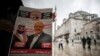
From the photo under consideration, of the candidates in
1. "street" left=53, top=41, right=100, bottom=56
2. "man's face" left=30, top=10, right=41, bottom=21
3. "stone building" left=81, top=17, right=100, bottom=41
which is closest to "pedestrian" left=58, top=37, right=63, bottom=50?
"street" left=53, top=41, right=100, bottom=56

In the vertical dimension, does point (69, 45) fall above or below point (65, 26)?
below

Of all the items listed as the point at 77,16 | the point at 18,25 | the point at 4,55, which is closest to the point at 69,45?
the point at 77,16

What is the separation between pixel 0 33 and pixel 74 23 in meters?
1.98

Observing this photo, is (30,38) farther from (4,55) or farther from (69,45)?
(69,45)

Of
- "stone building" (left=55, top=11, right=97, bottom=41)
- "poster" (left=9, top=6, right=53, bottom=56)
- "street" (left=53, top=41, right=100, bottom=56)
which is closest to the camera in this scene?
"poster" (left=9, top=6, right=53, bottom=56)

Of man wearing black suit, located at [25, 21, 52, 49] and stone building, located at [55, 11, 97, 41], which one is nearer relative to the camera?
man wearing black suit, located at [25, 21, 52, 49]

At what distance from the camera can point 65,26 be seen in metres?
2.75

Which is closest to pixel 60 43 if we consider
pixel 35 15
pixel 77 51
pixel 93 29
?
pixel 77 51

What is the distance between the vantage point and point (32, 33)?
1.93ft

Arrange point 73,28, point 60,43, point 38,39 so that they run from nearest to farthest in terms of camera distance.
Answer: point 38,39 → point 73,28 → point 60,43

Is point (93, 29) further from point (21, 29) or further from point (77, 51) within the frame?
point (21, 29)

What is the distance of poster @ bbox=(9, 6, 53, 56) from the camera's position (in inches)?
22.5

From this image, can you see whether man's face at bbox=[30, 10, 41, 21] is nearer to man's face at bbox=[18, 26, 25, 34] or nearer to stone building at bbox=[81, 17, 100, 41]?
man's face at bbox=[18, 26, 25, 34]

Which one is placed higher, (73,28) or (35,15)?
(35,15)
